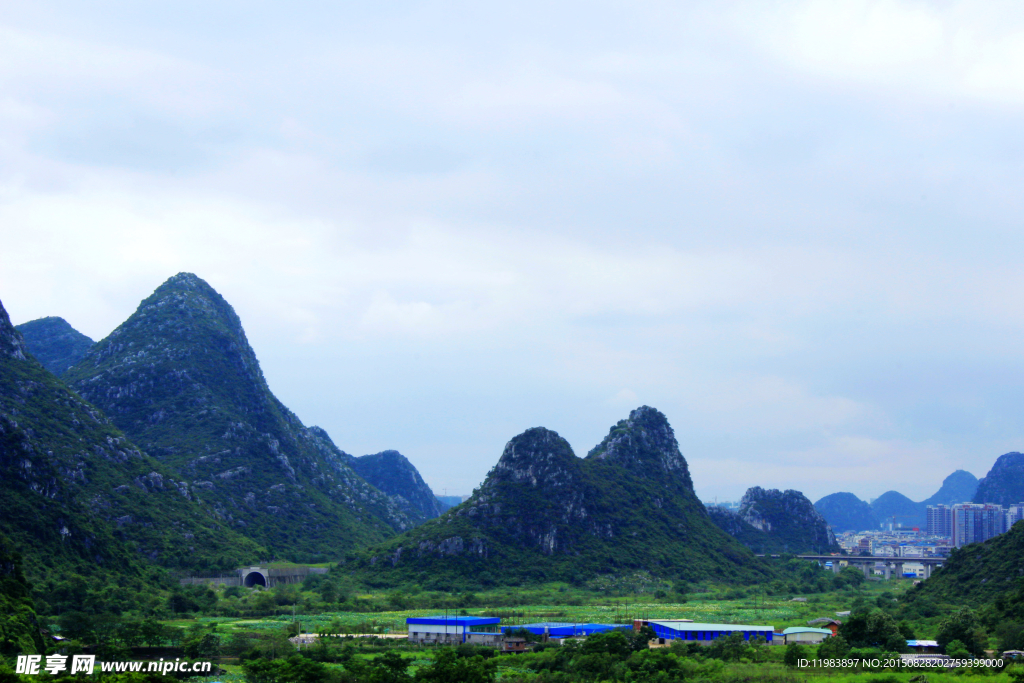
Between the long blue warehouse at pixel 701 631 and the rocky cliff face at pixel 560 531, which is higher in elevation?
the rocky cliff face at pixel 560 531

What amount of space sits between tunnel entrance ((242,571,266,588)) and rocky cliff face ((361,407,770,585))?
51.6ft

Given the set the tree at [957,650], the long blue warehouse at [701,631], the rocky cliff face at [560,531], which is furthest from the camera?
the rocky cliff face at [560,531]

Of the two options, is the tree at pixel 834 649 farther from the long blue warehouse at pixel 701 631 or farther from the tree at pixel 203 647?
the tree at pixel 203 647

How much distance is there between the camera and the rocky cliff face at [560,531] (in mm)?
143000

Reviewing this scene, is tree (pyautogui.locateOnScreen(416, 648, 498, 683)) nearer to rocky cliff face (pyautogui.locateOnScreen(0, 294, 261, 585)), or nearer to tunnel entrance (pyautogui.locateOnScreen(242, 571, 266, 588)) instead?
rocky cliff face (pyautogui.locateOnScreen(0, 294, 261, 585))

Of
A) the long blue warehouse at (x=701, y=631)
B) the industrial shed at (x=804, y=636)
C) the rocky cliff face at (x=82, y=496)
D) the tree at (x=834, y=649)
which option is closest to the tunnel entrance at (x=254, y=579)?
the rocky cliff face at (x=82, y=496)

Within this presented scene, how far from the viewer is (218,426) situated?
6752 inches

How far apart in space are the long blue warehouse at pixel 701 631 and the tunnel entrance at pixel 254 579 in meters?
60.0

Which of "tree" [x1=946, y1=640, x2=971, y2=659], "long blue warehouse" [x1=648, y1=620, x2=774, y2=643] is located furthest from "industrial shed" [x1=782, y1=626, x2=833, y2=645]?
"tree" [x1=946, y1=640, x2=971, y2=659]

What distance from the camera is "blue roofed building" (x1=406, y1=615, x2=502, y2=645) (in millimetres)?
82188

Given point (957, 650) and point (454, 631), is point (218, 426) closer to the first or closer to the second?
point (454, 631)

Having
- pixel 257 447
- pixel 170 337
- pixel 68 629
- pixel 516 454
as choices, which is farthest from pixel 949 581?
pixel 170 337

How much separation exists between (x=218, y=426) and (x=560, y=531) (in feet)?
211

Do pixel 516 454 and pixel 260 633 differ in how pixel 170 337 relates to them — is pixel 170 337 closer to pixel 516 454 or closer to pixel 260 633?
pixel 516 454
